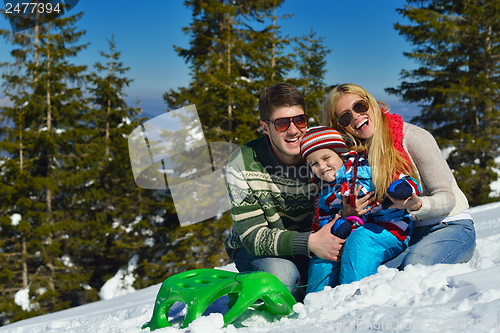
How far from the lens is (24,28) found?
40.4ft

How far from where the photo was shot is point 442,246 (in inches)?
85.0

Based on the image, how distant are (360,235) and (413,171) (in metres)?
0.58

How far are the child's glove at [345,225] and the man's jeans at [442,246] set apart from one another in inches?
12.6

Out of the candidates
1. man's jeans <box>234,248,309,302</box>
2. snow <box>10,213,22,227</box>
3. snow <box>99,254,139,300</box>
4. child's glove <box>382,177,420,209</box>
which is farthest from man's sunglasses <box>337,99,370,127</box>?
snow <box>10,213,22,227</box>

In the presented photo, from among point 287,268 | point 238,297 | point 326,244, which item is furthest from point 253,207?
point 238,297

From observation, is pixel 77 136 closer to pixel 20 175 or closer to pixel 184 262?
pixel 20 175

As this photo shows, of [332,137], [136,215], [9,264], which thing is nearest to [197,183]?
[136,215]

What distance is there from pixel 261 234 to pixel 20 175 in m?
11.8

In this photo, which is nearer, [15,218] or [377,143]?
[377,143]

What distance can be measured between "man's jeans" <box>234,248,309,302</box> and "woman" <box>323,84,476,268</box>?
569 mm

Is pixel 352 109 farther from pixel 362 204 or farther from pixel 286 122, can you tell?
pixel 362 204

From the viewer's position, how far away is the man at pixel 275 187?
2.47 metres

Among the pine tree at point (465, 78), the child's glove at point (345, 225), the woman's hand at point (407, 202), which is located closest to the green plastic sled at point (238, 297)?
the child's glove at point (345, 225)

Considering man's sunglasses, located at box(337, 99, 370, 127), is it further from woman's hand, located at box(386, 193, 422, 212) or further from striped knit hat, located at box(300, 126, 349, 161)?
woman's hand, located at box(386, 193, 422, 212)
